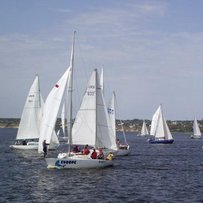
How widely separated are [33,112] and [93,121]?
2671cm

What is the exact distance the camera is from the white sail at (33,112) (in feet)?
239

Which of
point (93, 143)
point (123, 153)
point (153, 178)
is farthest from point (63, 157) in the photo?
point (123, 153)

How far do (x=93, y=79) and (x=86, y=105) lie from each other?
2513 mm

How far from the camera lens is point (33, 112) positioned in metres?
73.2

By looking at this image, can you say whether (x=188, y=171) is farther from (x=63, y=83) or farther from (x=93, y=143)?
(x=63, y=83)

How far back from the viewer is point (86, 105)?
158 feet

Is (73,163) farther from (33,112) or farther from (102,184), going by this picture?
(33,112)

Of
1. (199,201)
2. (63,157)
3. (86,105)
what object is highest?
(86,105)

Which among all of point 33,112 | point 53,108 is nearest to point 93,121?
point 53,108

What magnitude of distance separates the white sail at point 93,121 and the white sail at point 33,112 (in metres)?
24.7

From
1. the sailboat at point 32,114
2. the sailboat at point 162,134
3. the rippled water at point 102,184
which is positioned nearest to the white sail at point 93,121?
the rippled water at point 102,184

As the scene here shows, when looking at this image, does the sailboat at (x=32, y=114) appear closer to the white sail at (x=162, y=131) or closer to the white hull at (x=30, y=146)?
the white hull at (x=30, y=146)

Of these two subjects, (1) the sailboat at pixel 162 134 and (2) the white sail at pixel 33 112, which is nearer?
(2) the white sail at pixel 33 112

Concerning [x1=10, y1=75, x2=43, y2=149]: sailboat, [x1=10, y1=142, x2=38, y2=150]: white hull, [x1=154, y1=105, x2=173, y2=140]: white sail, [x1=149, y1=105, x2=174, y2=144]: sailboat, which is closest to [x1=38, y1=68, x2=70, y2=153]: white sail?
[x1=10, y1=142, x2=38, y2=150]: white hull
